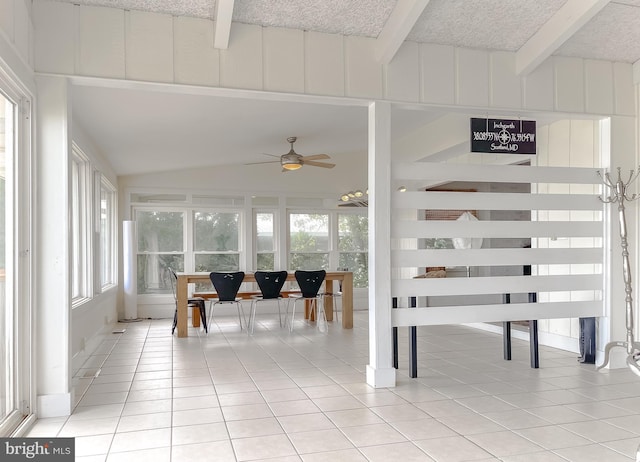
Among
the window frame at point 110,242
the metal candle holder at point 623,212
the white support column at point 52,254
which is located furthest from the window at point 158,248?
the metal candle holder at point 623,212

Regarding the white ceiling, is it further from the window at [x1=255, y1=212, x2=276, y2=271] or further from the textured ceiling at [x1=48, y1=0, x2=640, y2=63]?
the window at [x1=255, y1=212, x2=276, y2=271]

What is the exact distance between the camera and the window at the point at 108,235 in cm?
736

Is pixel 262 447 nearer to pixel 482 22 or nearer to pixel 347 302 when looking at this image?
pixel 482 22

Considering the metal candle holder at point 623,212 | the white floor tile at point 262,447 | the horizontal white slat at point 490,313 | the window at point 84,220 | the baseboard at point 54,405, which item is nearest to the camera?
the white floor tile at point 262,447

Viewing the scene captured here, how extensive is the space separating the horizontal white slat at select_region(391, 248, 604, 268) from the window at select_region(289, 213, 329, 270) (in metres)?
5.40

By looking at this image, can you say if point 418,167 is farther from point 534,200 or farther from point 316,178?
point 316,178

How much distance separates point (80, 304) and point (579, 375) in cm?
479

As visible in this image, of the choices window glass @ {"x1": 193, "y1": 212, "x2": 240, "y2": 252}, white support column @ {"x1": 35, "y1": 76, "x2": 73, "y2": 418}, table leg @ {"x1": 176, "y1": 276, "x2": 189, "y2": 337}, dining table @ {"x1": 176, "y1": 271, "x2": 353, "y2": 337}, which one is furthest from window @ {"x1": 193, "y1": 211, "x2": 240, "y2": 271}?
white support column @ {"x1": 35, "y1": 76, "x2": 73, "y2": 418}

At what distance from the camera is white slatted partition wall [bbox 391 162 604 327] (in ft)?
Result: 14.5

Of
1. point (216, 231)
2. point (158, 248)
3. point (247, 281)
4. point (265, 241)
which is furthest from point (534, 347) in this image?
point (158, 248)

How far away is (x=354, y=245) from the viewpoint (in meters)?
10.1

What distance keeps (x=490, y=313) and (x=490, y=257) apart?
1.64ft

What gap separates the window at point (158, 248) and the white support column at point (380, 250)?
5.47 metres

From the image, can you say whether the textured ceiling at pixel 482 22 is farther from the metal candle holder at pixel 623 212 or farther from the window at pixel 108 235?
the window at pixel 108 235
